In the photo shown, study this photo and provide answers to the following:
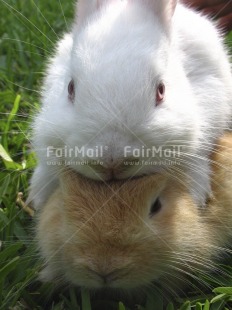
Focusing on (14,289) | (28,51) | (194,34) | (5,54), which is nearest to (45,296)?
(14,289)

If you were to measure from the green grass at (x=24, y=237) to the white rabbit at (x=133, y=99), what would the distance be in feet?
0.78

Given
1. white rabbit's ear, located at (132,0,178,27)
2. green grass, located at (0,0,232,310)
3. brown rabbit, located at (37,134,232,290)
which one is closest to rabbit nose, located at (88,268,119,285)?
brown rabbit, located at (37,134,232,290)

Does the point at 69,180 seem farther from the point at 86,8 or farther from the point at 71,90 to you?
the point at 86,8

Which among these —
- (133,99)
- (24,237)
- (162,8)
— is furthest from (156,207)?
(162,8)

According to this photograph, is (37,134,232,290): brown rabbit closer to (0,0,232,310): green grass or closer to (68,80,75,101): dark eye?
(0,0,232,310): green grass

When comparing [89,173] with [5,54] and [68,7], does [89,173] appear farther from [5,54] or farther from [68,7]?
[68,7]

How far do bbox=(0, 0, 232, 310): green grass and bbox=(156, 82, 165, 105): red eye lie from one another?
37.7 inches

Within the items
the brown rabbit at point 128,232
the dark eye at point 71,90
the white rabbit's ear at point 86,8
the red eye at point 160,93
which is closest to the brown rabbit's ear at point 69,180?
the brown rabbit at point 128,232

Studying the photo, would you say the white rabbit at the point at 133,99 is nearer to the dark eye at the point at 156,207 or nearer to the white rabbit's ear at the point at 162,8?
the white rabbit's ear at the point at 162,8

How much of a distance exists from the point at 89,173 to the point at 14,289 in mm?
707

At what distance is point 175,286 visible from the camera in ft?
9.89

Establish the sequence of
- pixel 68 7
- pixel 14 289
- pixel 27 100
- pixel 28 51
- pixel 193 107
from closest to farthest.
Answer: pixel 14 289
pixel 193 107
pixel 27 100
pixel 28 51
pixel 68 7

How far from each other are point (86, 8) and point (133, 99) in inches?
36.5

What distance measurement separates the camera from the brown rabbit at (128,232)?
269 cm
